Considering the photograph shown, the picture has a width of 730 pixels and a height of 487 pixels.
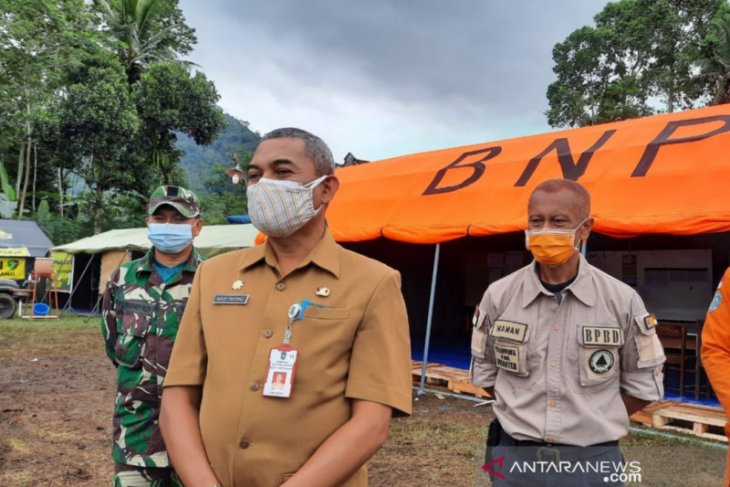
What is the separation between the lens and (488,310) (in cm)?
241

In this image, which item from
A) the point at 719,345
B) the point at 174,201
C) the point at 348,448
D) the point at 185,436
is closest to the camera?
the point at 348,448

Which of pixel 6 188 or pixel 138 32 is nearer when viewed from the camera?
pixel 6 188

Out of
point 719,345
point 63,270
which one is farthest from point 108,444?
point 63,270

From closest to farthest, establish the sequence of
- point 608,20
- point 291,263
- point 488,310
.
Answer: point 291,263
point 488,310
point 608,20

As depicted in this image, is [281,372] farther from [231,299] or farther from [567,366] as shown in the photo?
[567,366]

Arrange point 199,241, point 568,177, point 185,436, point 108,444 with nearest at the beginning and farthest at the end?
point 185,436 < point 108,444 < point 568,177 < point 199,241

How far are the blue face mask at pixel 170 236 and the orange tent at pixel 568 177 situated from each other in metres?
4.49

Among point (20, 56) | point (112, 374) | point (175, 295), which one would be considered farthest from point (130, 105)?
point (175, 295)

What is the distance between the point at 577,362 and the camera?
6.94 ft

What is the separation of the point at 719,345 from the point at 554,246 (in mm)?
669

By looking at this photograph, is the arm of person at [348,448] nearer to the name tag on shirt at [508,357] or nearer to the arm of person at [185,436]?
the arm of person at [185,436]

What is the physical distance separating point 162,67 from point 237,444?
2341 cm

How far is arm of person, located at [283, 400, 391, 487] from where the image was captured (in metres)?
1.36

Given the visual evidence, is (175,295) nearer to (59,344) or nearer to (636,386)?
(636,386)
